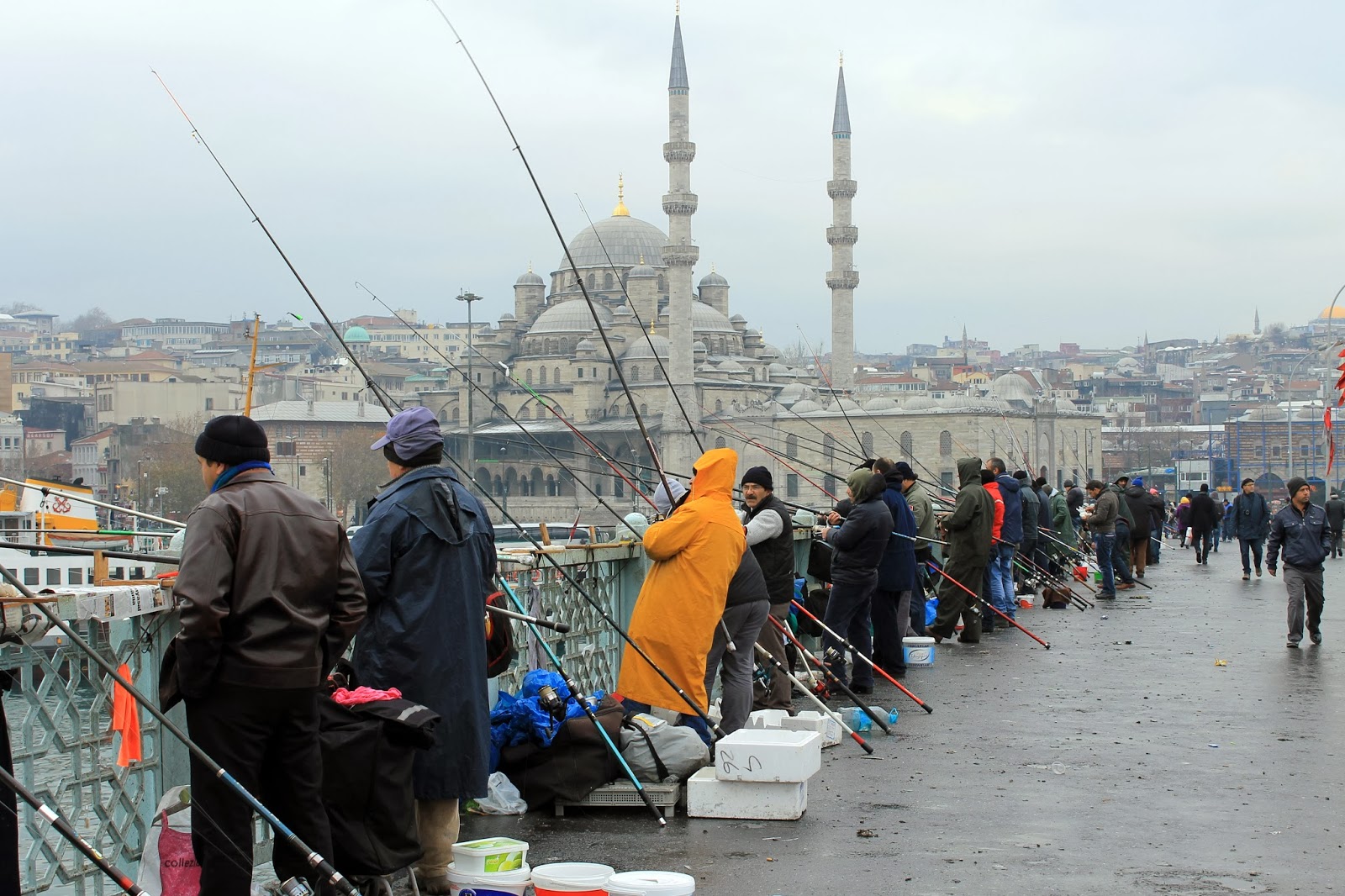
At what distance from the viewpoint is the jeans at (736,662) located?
5.91 m

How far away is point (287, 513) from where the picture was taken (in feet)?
11.1

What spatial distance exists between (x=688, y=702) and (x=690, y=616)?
0.30m

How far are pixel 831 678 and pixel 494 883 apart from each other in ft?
12.0

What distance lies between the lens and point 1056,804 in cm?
511

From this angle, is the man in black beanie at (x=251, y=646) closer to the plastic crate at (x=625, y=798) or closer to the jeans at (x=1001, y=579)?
the plastic crate at (x=625, y=798)

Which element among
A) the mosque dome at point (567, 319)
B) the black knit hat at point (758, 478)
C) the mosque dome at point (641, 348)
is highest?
the mosque dome at point (567, 319)

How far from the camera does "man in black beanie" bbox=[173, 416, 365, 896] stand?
10.7 ft

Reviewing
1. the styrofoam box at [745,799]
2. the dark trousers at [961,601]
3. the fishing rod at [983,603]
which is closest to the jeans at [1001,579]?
the fishing rod at [983,603]

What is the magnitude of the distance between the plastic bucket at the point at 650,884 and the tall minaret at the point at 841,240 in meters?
60.2

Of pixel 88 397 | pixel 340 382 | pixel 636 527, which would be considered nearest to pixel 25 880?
pixel 636 527

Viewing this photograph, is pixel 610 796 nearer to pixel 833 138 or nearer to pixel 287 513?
pixel 287 513

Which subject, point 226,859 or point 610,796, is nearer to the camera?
point 226,859

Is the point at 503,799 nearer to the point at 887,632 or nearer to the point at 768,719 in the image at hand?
the point at 768,719

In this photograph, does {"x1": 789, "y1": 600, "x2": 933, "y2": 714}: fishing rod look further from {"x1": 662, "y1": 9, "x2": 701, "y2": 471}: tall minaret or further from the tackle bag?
{"x1": 662, "y1": 9, "x2": 701, "y2": 471}: tall minaret
